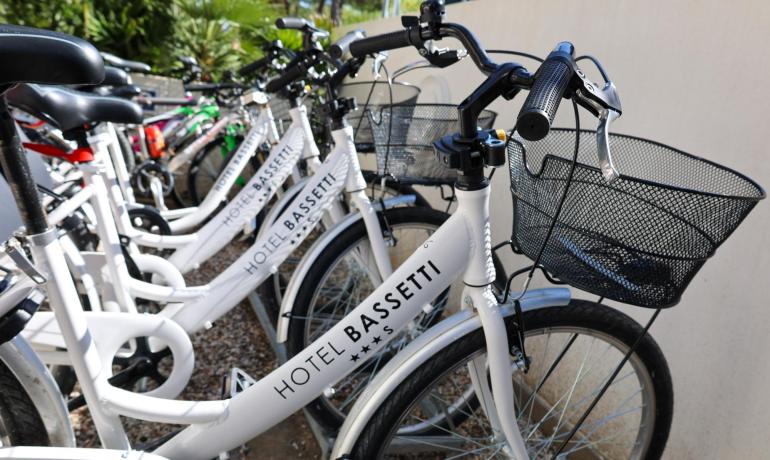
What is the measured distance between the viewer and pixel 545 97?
820 mm

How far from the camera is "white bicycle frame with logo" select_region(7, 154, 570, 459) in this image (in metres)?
1.21

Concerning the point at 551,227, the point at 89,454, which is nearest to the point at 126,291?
the point at 89,454

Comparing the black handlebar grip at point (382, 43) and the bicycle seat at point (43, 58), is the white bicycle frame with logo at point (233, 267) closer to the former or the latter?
the black handlebar grip at point (382, 43)

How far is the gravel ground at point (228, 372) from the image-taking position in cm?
213

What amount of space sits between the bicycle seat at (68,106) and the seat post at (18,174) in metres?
0.51

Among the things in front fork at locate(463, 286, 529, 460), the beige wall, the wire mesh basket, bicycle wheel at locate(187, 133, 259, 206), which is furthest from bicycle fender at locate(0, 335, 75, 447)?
bicycle wheel at locate(187, 133, 259, 206)

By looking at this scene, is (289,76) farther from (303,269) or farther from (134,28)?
(134,28)

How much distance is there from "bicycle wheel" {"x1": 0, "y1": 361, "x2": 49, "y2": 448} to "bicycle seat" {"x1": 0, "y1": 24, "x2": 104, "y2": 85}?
83cm

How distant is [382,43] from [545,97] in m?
0.68

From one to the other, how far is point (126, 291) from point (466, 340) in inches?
Answer: 55.2

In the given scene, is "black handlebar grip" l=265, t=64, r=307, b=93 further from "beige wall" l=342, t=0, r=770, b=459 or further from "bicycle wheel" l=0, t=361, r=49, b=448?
"bicycle wheel" l=0, t=361, r=49, b=448

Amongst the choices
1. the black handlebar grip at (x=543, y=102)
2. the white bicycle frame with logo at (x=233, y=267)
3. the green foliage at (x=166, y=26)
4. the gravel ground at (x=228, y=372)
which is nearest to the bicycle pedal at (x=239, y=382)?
the white bicycle frame with logo at (x=233, y=267)

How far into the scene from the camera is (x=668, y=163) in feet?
4.47

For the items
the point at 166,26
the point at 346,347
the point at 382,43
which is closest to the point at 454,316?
the point at 346,347
